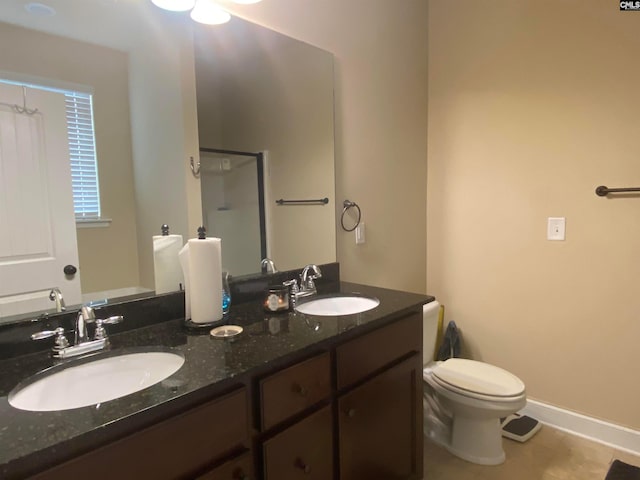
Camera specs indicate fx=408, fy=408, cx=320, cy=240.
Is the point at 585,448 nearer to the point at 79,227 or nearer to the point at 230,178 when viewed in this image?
the point at 230,178

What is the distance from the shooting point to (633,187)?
195 cm

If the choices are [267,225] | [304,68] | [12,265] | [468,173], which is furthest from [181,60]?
[468,173]

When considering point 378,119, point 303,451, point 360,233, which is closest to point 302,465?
point 303,451

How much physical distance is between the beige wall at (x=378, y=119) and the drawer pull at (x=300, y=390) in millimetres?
1019

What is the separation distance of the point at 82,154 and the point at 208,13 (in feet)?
2.43

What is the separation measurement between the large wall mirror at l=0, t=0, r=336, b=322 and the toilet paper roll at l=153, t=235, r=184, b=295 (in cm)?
3

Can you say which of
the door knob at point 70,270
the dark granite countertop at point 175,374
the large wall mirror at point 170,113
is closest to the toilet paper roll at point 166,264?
the large wall mirror at point 170,113

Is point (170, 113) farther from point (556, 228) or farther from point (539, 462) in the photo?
point (539, 462)

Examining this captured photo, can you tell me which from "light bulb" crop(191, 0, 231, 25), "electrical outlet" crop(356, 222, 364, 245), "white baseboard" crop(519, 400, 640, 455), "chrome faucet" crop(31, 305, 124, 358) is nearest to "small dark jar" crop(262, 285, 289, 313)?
"chrome faucet" crop(31, 305, 124, 358)

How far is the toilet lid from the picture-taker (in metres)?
1.90

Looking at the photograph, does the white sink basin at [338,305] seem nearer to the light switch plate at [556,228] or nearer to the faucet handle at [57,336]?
the faucet handle at [57,336]

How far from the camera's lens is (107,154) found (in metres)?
1.34

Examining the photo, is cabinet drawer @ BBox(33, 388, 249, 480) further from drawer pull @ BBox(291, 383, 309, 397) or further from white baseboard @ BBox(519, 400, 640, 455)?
white baseboard @ BBox(519, 400, 640, 455)

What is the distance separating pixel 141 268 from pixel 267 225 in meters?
0.62
